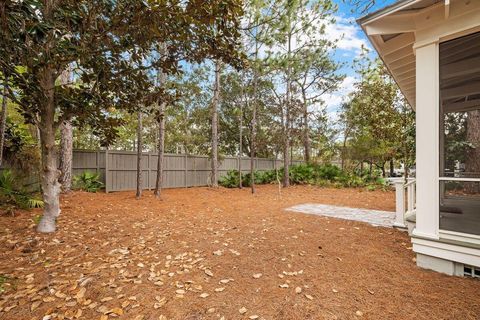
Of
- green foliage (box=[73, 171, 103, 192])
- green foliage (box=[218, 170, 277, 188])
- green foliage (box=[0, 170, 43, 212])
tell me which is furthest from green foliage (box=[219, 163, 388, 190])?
green foliage (box=[0, 170, 43, 212])

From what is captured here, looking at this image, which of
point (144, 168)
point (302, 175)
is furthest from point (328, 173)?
point (144, 168)

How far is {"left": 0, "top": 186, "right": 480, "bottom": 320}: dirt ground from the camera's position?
6.72ft

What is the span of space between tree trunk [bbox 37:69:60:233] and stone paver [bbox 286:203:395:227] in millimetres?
4609

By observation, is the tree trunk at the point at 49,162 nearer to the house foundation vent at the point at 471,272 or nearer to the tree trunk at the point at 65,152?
the tree trunk at the point at 65,152

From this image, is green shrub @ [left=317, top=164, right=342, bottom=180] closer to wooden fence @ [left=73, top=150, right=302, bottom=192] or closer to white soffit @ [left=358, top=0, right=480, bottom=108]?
wooden fence @ [left=73, top=150, right=302, bottom=192]

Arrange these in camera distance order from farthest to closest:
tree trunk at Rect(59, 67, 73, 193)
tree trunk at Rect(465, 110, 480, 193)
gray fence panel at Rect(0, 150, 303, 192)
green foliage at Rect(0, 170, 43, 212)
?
gray fence panel at Rect(0, 150, 303, 192), tree trunk at Rect(59, 67, 73, 193), green foliage at Rect(0, 170, 43, 212), tree trunk at Rect(465, 110, 480, 193)

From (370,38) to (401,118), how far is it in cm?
602

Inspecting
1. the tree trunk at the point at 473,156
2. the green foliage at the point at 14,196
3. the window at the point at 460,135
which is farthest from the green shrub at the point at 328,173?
the green foliage at the point at 14,196

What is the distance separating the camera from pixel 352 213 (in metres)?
5.51

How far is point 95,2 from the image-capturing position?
2.84m

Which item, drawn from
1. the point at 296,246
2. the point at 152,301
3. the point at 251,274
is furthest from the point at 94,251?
the point at 296,246

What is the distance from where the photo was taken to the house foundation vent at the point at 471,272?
8.27 feet

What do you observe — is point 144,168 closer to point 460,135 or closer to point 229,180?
point 229,180

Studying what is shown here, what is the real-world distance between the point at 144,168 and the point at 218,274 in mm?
7477
